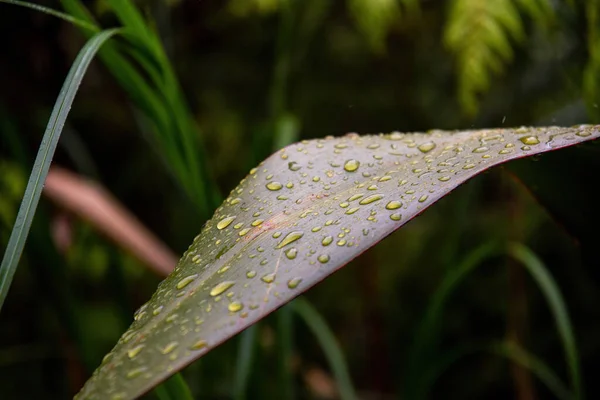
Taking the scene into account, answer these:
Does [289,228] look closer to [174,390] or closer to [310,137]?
[174,390]

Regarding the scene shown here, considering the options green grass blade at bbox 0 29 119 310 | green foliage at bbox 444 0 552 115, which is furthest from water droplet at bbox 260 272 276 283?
green foliage at bbox 444 0 552 115

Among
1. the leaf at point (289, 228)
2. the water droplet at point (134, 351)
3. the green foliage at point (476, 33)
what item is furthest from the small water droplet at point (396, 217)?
the green foliage at point (476, 33)

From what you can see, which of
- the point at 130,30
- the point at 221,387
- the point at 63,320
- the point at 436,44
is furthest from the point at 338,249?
the point at 436,44

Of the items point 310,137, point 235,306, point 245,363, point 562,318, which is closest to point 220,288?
point 235,306

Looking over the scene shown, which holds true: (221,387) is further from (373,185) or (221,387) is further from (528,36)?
(528,36)

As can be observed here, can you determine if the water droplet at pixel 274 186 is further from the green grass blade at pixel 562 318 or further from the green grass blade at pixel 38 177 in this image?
the green grass blade at pixel 562 318

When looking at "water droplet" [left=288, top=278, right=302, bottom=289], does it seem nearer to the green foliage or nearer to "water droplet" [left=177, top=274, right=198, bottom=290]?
"water droplet" [left=177, top=274, right=198, bottom=290]
